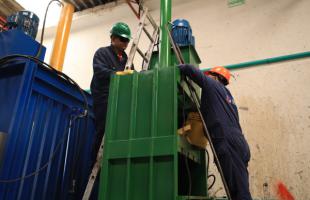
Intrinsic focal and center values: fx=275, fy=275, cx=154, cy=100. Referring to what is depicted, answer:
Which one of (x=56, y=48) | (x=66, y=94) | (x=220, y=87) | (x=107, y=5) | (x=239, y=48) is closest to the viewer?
(x=220, y=87)

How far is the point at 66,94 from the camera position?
260 cm

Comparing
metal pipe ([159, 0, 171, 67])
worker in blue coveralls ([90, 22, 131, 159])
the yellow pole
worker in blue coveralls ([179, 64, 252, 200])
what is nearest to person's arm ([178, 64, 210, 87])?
worker in blue coveralls ([179, 64, 252, 200])

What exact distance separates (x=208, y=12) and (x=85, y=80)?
2.25 meters

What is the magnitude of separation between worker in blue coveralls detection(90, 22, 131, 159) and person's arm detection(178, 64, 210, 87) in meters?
0.59

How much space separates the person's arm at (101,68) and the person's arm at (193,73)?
0.63 m

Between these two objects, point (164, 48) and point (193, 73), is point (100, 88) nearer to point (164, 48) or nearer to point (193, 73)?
point (164, 48)

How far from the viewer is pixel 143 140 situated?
169 centimetres

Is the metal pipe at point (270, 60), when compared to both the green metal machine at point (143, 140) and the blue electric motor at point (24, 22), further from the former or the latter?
the blue electric motor at point (24, 22)

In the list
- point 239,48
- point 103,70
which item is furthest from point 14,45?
point 239,48

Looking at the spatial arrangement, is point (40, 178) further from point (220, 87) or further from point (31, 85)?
point (220, 87)

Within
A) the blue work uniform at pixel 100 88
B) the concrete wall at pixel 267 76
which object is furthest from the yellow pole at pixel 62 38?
the blue work uniform at pixel 100 88

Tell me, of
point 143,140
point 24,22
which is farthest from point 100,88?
point 24,22

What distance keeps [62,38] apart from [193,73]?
3.21 m

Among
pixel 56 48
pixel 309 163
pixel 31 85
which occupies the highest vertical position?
pixel 56 48
